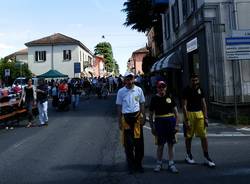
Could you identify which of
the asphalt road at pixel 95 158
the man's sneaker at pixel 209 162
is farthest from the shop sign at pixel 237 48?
the man's sneaker at pixel 209 162

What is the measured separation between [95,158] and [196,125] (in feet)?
8.03

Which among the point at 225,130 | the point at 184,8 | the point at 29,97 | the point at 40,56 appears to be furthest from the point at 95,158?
the point at 40,56

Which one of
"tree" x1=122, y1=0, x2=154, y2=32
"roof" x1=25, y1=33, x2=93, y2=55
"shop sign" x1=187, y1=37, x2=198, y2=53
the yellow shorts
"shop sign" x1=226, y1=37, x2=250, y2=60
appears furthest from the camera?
"roof" x1=25, y1=33, x2=93, y2=55

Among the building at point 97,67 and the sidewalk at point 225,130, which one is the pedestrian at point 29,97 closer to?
the sidewalk at point 225,130

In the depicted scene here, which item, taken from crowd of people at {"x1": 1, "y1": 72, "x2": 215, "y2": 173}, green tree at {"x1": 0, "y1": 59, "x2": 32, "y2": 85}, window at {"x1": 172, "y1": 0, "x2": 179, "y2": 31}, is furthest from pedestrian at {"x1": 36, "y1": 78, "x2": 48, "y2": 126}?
green tree at {"x1": 0, "y1": 59, "x2": 32, "y2": 85}

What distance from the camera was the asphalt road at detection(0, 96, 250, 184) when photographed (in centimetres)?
803

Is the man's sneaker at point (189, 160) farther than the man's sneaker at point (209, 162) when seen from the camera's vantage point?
Yes

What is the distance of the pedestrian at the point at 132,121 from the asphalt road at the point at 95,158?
1.02ft

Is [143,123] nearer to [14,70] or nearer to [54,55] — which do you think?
[54,55]

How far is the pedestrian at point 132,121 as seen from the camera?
853 centimetres

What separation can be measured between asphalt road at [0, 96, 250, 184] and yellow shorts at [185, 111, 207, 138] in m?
0.62

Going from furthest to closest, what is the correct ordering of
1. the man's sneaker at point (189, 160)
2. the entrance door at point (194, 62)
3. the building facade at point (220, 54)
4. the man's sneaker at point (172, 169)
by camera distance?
the entrance door at point (194, 62), the building facade at point (220, 54), the man's sneaker at point (189, 160), the man's sneaker at point (172, 169)

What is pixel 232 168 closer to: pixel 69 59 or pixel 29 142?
A: pixel 29 142

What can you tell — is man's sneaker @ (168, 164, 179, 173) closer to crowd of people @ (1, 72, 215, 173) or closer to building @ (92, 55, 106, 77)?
crowd of people @ (1, 72, 215, 173)
